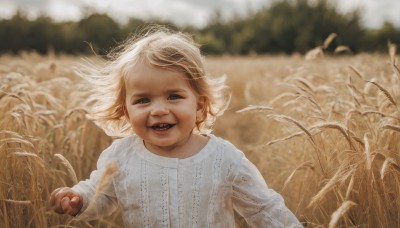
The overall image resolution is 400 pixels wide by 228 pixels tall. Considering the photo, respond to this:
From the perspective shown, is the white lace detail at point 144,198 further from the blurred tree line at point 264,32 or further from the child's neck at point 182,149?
the blurred tree line at point 264,32

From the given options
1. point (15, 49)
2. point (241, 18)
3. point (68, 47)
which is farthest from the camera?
point (241, 18)

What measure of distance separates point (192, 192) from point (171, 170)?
0.12 metres

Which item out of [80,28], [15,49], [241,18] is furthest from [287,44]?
[15,49]

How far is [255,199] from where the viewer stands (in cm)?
185

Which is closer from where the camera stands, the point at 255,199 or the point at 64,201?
the point at 64,201

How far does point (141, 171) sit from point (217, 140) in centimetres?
35

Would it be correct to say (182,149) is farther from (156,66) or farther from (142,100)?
(156,66)

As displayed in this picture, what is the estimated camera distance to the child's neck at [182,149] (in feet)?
6.19

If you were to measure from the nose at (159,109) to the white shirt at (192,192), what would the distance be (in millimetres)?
199

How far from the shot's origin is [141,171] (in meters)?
1.85

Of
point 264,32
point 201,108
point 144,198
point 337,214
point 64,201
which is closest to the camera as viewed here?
point 337,214

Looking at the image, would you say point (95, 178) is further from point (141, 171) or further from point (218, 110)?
point (218, 110)

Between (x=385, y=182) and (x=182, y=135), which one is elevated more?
(x=182, y=135)

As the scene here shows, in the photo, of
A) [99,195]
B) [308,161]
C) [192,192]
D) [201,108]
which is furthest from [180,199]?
[308,161]
